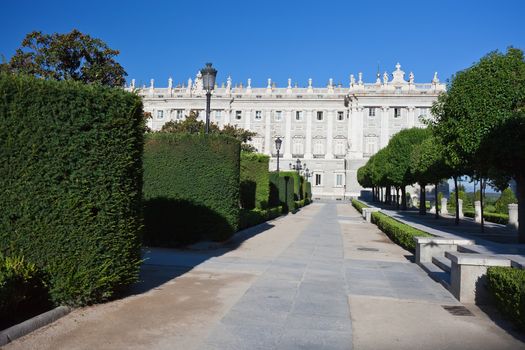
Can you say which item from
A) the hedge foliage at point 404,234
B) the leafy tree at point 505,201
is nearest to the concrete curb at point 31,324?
the hedge foliage at point 404,234

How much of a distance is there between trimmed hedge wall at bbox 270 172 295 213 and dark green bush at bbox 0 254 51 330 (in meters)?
22.6

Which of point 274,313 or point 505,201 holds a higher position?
point 505,201

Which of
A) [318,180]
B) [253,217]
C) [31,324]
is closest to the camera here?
[31,324]

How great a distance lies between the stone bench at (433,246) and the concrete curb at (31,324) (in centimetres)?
733

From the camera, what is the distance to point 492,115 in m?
13.0

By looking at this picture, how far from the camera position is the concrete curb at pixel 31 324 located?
4.27m

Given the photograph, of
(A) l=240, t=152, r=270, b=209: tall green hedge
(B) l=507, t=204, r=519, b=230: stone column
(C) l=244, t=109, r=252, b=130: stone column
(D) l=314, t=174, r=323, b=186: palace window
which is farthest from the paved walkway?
(C) l=244, t=109, r=252, b=130: stone column

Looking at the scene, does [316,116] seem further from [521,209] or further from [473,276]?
[473,276]

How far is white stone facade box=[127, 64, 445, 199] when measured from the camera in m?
73.1

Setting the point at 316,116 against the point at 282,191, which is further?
the point at 316,116

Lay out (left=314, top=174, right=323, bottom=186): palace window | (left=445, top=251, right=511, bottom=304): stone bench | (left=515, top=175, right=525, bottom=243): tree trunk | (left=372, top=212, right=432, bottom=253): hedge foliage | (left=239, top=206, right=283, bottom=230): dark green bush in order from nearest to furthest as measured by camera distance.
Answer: (left=445, top=251, right=511, bottom=304): stone bench → (left=372, top=212, right=432, bottom=253): hedge foliage → (left=515, top=175, right=525, bottom=243): tree trunk → (left=239, top=206, right=283, bottom=230): dark green bush → (left=314, top=174, right=323, bottom=186): palace window

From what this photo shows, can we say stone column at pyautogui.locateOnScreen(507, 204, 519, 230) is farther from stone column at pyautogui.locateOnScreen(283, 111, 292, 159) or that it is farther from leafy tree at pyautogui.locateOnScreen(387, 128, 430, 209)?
stone column at pyautogui.locateOnScreen(283, 111, 292, 159)

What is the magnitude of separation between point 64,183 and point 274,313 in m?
2.96

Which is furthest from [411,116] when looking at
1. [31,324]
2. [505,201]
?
[31,324]
